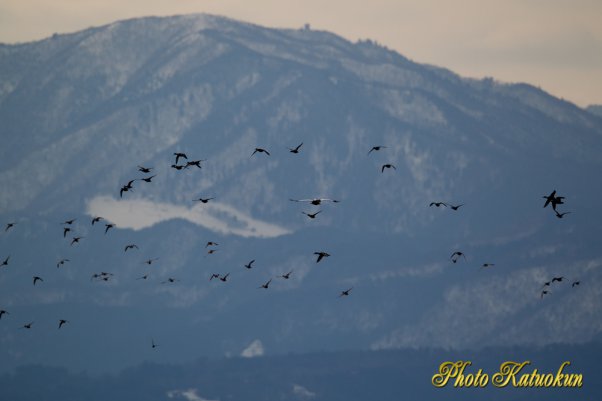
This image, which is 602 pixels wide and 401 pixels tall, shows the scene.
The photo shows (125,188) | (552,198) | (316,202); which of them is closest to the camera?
(552,198)

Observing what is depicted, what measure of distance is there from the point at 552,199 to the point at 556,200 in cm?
82

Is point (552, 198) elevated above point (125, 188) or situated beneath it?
elevated above

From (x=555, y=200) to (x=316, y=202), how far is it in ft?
64.0

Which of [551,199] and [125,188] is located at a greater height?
[551,199]

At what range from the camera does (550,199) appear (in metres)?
67.9

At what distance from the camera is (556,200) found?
6812 centimetres

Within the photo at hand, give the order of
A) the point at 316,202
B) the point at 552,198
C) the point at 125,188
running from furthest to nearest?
the point at 125,188
the point at 316,202
the point at 552,198

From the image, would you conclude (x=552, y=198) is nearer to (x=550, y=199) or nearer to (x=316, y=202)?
(x=550, y=199)

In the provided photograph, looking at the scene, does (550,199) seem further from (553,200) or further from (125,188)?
(125,188)

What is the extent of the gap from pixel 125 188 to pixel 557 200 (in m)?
43.7

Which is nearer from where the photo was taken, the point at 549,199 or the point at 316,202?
the point at 549,199

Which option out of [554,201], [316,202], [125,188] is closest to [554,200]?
[554,201]

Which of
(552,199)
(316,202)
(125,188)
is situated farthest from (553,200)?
(125,188)

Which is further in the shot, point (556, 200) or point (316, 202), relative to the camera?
point (316, 202)
